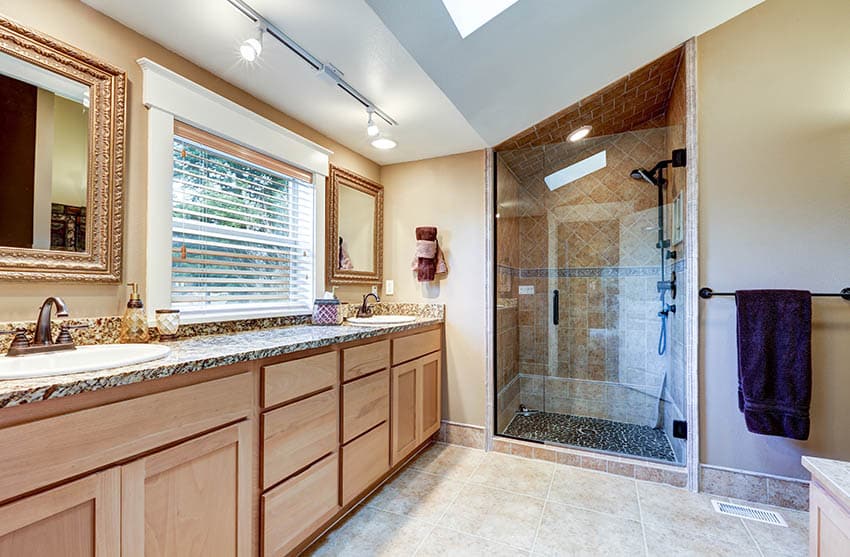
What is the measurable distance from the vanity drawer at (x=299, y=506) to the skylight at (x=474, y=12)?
1.99 metres

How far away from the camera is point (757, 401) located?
1951 mm

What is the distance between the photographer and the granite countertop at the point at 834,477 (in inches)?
38.3

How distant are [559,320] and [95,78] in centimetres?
321

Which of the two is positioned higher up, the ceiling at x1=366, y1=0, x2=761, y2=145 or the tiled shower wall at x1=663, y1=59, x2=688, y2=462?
the ceiling at x1=366, y1=0, x2=761, y2=145

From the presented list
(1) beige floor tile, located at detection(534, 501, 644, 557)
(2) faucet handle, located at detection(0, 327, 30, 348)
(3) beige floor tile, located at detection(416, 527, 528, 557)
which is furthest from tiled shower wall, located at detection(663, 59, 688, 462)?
(2) faucet handle, located at detection(0, 327, 30, 348)

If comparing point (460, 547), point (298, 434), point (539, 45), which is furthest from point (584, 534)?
point (539, 45)

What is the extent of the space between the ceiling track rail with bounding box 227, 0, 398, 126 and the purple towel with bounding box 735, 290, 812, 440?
2279 millimetres

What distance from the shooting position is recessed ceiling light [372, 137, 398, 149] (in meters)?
2.57

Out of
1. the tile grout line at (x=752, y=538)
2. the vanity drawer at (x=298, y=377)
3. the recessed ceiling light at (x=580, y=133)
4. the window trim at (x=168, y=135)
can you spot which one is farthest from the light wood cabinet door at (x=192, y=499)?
the recessed ceiling light at (x=580, y=133)

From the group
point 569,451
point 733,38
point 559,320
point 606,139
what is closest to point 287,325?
point 569,451

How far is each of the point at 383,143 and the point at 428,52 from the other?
942 millimetres

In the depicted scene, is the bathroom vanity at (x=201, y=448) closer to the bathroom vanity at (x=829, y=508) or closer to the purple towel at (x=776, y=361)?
the bathroom vanity at (x=829, y=508)

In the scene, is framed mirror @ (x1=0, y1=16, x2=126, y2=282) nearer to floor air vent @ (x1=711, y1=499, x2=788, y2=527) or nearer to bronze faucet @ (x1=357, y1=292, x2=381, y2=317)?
bronze faucet @ (x1=357, y1=292, x2=381, y2=317)

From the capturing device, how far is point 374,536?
176 cm
